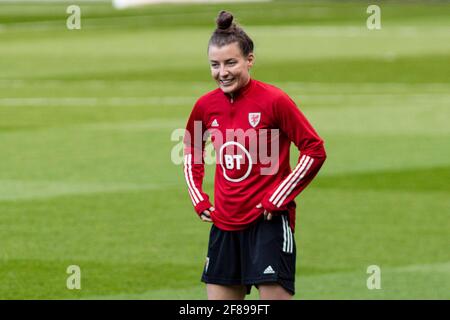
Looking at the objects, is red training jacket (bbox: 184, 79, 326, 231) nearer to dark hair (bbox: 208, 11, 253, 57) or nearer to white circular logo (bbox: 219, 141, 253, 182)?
white circular logo (bbox: 219, 141, 253, 182)

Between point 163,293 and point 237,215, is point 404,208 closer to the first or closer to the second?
point 163,293

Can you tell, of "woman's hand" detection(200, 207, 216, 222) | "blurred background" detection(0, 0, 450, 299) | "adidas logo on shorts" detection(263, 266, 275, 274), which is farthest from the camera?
"blurred background" detection(0, 0, 450, 299)

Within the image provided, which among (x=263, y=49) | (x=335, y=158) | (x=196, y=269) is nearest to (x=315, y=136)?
(x=196, y=269)

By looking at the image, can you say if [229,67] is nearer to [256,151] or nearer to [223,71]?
[223,71]

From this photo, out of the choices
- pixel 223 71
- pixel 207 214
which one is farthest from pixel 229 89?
pixel 207 214

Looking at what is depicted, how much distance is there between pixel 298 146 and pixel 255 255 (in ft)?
2.21

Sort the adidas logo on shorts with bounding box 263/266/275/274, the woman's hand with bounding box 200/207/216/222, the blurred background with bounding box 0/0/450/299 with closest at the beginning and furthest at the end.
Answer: the adidas logo on shorts with bounding box 263/266/275/274 < the woman's hand with bounding box 200/207/216/222 < the blurred background with bounding box 0/0/450/299

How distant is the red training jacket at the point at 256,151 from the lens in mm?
8320

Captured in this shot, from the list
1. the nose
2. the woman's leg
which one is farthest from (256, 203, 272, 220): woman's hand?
the nose

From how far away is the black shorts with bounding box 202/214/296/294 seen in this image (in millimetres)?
8297

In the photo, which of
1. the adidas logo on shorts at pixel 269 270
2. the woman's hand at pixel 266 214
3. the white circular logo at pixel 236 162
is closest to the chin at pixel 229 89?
the white circular logo at pixel 236 162

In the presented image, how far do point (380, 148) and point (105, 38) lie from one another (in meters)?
24.5

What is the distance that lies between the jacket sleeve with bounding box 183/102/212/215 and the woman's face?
1.15 feet

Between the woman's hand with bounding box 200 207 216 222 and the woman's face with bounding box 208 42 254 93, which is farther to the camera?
the woman's hand with bounding box 200 207 216 222
